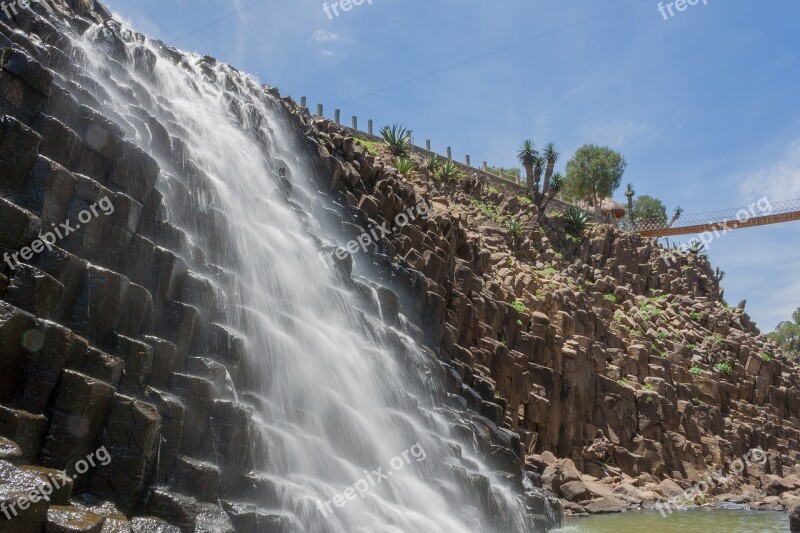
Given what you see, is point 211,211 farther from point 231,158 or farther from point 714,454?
point 714,454

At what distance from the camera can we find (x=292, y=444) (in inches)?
516

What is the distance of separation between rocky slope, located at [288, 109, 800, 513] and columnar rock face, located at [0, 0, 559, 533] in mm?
10498

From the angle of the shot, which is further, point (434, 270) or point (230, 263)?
point (434, 270)

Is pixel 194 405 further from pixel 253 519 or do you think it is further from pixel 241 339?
pixel 241 339

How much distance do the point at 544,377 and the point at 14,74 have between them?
23.4 m

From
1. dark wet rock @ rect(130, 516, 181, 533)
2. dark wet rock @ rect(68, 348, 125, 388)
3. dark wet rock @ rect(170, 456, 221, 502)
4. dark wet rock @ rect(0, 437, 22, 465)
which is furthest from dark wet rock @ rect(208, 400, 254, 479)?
dark wet rock @ rect(0, 437, 22, 465)

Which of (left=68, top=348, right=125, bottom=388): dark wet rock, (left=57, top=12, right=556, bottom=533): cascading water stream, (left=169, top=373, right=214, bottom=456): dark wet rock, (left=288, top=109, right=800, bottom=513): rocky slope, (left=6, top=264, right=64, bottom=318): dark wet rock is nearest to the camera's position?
(left=6, top=264, right=64, bottom=318): dark wet rock

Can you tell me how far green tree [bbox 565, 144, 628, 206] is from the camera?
6762cm

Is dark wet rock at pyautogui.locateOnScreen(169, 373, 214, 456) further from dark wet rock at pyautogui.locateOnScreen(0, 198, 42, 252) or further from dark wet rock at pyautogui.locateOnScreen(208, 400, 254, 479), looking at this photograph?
dark wet rock at pyautogui.locateOnScreen(0, 198, 42, 252)

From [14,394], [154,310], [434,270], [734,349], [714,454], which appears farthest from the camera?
[734,349]

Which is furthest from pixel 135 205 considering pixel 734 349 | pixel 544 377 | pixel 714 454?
pixel 734 349

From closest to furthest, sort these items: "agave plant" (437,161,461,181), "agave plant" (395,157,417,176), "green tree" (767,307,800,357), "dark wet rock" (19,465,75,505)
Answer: "dark wet rock" (19,465,75,505) → "agave plant" (395,157,417,176) → "agave plant" (437,161,461,181) → "green tree" (767,307,800,357)

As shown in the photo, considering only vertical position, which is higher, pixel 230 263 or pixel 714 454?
pixel 230 263

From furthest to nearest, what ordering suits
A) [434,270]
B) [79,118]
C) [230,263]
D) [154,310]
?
[434,270] → [230,263] → [79,118] → [154,310]
